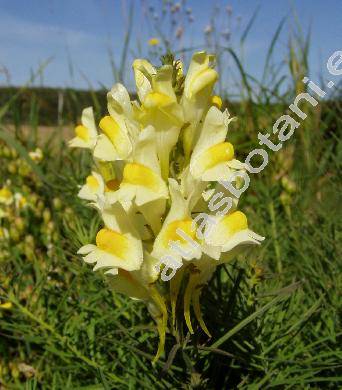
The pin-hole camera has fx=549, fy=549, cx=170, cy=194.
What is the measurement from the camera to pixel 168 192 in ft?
3.01

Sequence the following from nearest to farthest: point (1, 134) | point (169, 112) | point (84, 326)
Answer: point (169, 112) → point (84, 326) → point (1, 134)

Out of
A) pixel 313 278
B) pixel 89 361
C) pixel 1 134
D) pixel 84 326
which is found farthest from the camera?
pixel 1 134

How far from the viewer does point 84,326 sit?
4.39 feet

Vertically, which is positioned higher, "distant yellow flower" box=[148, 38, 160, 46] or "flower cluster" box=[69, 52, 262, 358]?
"distant yellow flower" box=[148, 38, 160, 46]

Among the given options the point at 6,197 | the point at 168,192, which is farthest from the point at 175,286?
the point at 6,197

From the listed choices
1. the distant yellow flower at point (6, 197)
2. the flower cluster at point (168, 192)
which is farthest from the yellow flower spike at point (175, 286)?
the distant yellow flower at point (6, 197)

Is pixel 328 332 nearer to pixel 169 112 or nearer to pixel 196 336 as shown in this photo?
pixel 196 336

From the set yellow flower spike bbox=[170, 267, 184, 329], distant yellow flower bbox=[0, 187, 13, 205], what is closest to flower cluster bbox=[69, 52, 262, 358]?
yellow flower spike bbox=[170, 267, 184, 329]

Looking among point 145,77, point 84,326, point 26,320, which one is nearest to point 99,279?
point 84,326

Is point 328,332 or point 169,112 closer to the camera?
point 169,112

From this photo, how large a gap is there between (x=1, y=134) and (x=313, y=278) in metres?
1.30

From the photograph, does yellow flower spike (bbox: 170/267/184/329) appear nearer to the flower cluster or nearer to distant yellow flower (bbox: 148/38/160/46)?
the flower cluster

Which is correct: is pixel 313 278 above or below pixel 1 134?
below

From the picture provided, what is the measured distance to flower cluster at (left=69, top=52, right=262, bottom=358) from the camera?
877 mm
